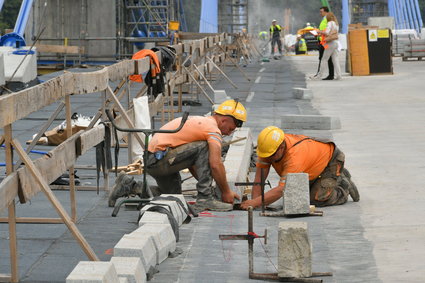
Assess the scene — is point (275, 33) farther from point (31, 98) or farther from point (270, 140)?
point (31, 98)

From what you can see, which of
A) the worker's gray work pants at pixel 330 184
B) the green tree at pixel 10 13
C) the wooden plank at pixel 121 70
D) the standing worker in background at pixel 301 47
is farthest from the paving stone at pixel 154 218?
the green tree at pixel 10 13

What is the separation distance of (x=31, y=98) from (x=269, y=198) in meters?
3.40

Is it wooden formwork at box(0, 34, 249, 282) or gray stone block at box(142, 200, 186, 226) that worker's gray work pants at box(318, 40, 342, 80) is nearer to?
wooden formwork at box(0, 34, 249, 282)

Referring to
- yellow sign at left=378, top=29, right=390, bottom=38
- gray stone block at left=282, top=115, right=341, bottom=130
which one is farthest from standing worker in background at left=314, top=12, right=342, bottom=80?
gray stone block at left=282, top=115, right=341, bottom=130

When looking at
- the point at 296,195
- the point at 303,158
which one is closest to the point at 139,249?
the point at 296,195

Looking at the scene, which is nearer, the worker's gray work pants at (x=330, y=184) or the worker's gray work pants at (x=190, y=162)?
the worker's gray work pants at (x=190, y=162)

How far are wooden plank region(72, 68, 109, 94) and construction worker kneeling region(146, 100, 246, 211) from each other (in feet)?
2.69

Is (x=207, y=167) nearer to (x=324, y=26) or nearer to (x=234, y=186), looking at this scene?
(x=234, y=186)

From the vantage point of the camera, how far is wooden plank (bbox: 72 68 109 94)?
30.7 feet

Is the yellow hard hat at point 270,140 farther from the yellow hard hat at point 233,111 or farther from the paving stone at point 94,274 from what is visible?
the paving stone at point 94,274

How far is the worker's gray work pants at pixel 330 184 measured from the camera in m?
10.3

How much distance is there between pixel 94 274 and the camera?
613 centimetres

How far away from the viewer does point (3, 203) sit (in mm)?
6598

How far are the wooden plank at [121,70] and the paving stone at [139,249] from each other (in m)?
4.55
